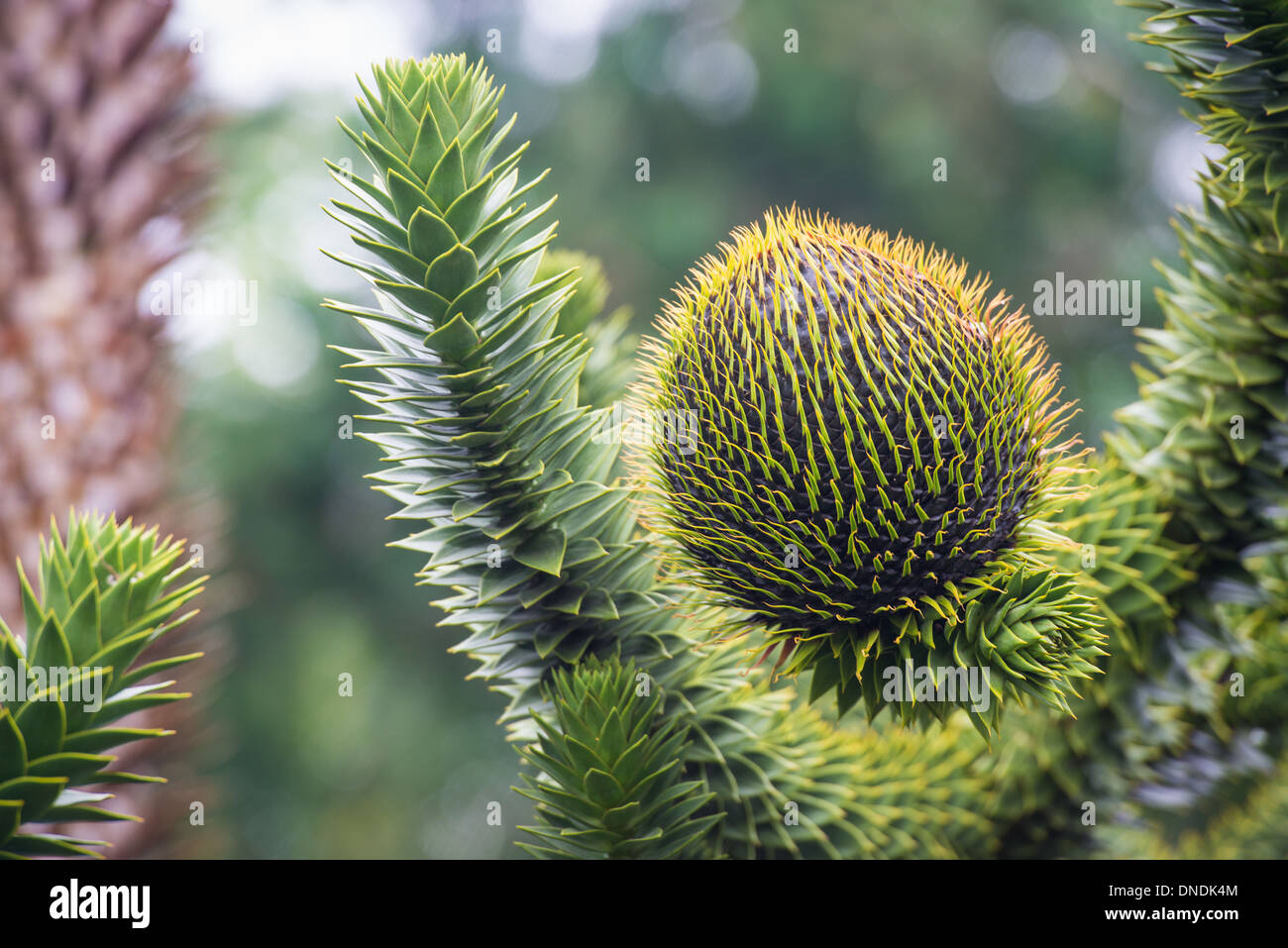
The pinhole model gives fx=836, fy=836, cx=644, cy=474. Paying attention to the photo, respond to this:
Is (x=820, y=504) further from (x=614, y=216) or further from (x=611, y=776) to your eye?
(x=614, y=216)

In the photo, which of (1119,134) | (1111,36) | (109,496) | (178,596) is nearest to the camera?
(178,596)

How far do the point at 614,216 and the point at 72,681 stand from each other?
5961 mm

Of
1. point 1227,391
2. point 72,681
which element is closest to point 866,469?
point 1227,391

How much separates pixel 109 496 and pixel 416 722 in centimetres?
514

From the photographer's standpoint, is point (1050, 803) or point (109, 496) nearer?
point (1050, 803)

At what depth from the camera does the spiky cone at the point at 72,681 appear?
0.91 m

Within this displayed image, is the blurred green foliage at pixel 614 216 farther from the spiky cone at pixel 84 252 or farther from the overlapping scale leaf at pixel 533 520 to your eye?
the overlapping scale leaf at pixel 533 520

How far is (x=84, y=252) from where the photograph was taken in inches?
74.4

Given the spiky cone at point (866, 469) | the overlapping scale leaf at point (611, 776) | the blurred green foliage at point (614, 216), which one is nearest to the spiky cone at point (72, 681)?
the overlapping scale leaf at point (611, 776)

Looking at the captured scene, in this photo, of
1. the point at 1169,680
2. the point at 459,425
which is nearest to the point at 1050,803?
Result: the point at 1169,680

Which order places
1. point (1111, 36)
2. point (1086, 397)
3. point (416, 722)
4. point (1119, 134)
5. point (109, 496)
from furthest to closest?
point (416, 722) < point (1119, 134) < point (1111, 36) < point (1086, 397) < point (109, 496)

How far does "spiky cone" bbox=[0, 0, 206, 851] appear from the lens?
177 cm
